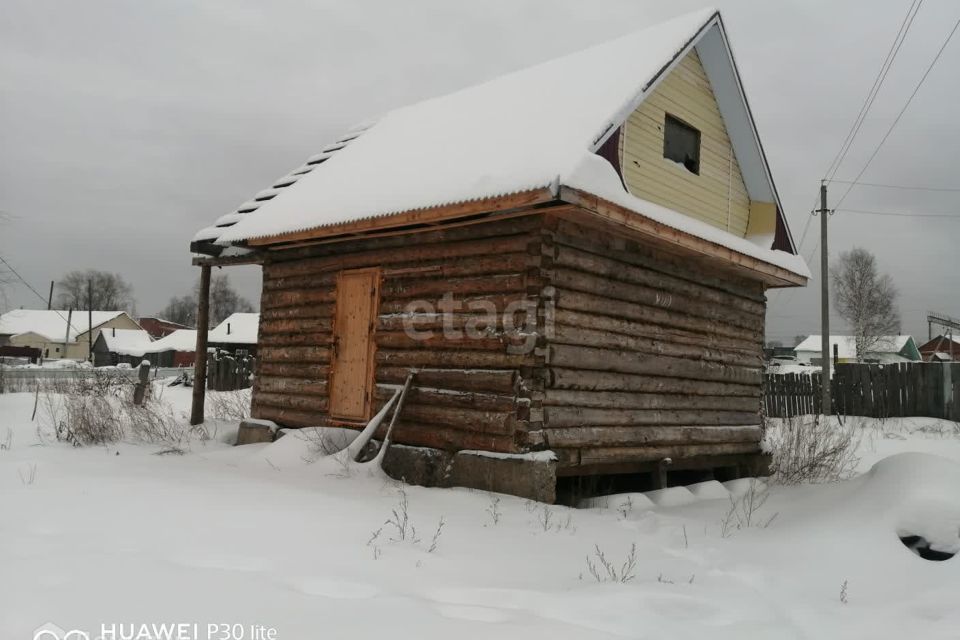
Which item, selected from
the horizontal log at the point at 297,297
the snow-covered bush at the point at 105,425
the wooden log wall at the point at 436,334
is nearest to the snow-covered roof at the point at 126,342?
the snow-covered bush at the point at 105,425

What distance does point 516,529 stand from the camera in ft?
19.3

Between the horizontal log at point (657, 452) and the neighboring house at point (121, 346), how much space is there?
5795 cm

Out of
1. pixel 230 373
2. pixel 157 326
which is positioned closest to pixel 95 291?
pixel 157 326

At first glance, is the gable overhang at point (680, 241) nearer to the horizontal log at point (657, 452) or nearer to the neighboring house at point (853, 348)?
the horizontal log at point (657, 452)

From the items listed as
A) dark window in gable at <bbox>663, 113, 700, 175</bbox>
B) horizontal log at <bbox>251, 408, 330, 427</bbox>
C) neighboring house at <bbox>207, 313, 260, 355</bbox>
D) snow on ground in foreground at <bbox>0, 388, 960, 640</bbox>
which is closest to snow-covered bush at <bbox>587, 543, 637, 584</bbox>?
snow on ground in foreground at <bbox>0, 388, 960, 640</bbox>

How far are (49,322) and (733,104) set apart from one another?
8593cm

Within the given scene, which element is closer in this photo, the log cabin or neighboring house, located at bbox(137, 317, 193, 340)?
the log cabin

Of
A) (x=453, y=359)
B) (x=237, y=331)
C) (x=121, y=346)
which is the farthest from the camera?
(x=121, y=346)

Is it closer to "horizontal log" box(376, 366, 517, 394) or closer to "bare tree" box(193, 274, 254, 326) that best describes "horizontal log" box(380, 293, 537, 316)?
"horizontal log" box(376, 366, 517, 394)

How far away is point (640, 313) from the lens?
8.58 meters

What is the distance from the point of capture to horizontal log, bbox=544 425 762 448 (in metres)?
7.55

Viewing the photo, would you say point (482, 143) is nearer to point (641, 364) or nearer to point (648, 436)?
point (641, 364)

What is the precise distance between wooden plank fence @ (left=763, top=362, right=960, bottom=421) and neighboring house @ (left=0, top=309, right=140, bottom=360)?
238 feet

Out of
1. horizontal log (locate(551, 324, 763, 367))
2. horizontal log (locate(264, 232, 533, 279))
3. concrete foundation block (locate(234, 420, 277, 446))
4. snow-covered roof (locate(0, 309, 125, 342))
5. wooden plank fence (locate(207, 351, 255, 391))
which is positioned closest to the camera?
horizontal log (locate(551, 324, 763, 367))
